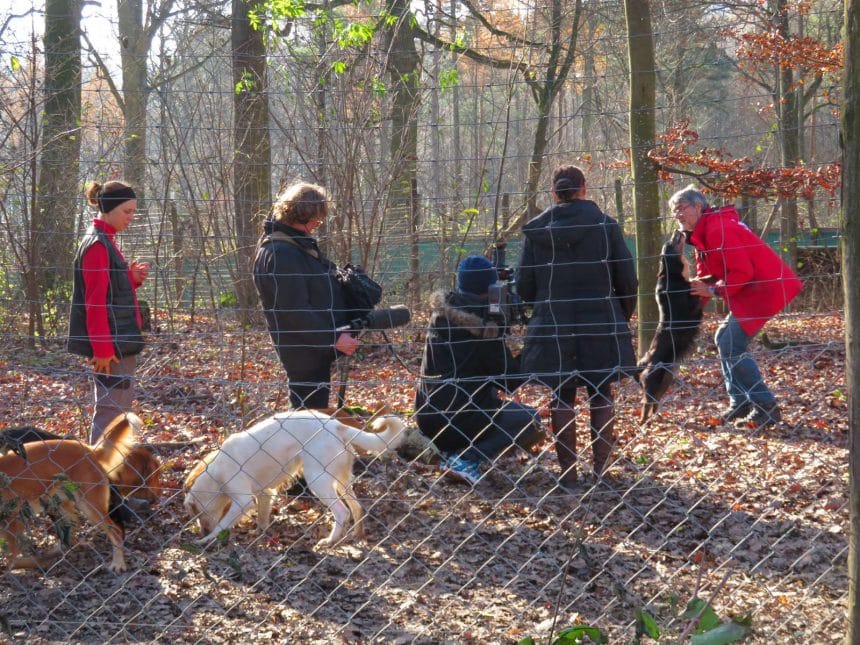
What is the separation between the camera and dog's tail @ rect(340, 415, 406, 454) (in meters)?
4.22

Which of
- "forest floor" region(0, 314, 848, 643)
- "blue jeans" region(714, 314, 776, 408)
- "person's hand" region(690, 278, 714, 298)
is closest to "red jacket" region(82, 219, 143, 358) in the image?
"forest floor" region(0, 314, 848, 643)

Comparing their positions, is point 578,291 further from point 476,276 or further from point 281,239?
point 281,239

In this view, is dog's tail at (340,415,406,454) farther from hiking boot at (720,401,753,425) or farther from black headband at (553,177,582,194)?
hiking boot at (720,401,753,425)

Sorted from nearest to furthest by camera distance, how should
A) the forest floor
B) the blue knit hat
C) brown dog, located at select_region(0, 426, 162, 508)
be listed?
the forest floor → brown dog, located at select_region(0, 426, 162, 508) → the blue knit hat

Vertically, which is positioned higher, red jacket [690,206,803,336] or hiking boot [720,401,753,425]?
red jacket [690,206,803,336]

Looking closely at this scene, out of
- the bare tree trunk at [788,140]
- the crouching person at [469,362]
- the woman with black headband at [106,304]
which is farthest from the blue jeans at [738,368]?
the bare tree trunk at [788,140]

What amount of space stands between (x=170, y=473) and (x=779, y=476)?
137 inches

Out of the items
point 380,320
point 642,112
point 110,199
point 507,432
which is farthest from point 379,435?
point 642,112

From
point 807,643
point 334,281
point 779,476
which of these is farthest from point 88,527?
point 779,476

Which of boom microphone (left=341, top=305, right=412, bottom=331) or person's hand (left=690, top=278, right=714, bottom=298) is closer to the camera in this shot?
boom microphone (left=341, top=305, right=412, bottom=331)

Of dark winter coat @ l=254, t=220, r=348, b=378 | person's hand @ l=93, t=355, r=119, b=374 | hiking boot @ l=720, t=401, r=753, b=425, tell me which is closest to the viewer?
dark winter coat @ l=254, t=220, r=348, b=378

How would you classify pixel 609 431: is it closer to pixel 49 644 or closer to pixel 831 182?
pixel 49 644

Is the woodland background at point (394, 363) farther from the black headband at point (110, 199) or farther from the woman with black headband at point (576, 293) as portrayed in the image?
the black headband at point (110, 199)

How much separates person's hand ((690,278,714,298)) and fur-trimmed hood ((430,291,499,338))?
1.42 metres
